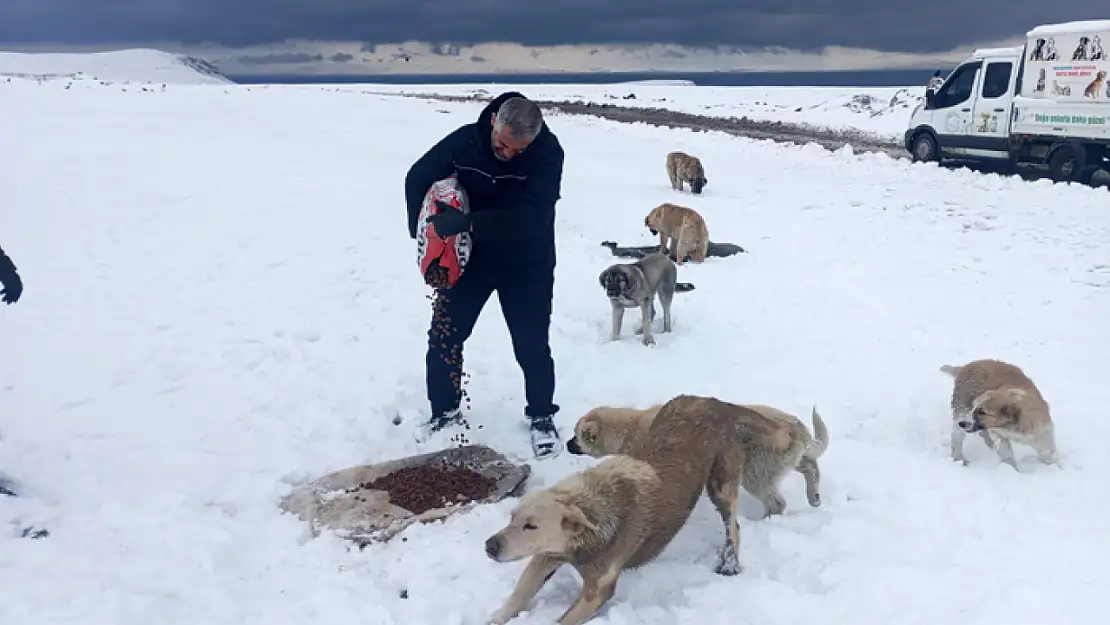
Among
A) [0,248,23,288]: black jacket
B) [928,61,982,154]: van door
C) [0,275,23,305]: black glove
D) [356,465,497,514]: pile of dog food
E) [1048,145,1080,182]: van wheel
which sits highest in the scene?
[928,61,982,154]: van door

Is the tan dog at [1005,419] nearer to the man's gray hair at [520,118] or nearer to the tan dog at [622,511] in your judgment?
the tan dog at [622,511]

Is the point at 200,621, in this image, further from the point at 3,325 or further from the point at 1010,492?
the point at 3,325

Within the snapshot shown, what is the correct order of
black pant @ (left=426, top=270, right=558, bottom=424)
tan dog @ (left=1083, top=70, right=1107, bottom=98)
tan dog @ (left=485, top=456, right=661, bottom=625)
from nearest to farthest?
tan dog @ (left=485, top=456, right=661, bottom=625) < black pant @ (left=426, top=270, right=558, bottom=424) < tan dog @ (left=1083, top=70, right=1107, bottom=98)

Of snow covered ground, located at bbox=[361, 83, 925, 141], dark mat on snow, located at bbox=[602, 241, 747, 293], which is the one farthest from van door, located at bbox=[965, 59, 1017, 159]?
dark mat on snow, located at bbox=[602, 241, 747, 293]

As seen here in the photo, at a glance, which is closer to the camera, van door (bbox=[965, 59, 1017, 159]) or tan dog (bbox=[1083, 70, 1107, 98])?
tan dog (bbox=[1083, 70, 1107, 98])

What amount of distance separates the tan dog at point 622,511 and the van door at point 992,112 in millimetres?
19315

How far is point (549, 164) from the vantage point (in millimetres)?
5340

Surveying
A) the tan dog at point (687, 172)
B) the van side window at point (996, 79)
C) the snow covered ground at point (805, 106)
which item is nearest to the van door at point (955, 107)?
the van side window at point (996, 79)

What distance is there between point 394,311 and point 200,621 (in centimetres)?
526

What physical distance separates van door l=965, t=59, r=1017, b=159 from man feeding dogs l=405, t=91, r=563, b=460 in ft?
61.5

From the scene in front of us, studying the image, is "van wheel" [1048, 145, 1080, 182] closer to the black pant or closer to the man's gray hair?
the black pant

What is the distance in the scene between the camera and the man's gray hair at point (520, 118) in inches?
192

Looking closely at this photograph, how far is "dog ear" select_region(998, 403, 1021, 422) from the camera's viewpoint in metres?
5.80

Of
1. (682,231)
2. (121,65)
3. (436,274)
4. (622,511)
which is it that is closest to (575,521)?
(622,511)
